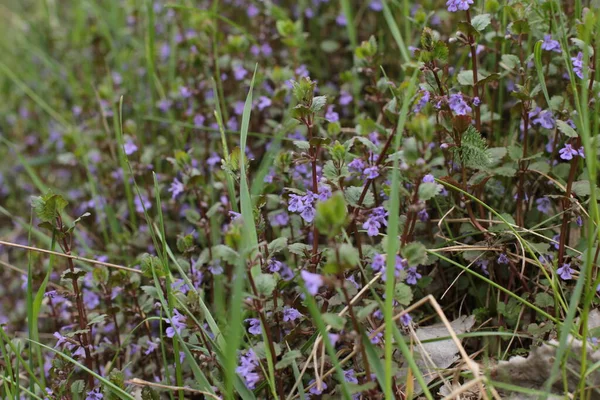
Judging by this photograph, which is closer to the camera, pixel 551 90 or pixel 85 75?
pixel 551 90

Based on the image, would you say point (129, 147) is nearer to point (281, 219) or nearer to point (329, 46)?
point (281, 219)

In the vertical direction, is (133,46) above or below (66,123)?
above

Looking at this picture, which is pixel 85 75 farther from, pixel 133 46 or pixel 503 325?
pixel 503 325

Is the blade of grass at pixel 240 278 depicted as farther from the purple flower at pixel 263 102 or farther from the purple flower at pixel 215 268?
the purple flower at pixel 263 102

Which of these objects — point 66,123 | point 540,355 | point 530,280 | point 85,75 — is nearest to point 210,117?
point 66,123

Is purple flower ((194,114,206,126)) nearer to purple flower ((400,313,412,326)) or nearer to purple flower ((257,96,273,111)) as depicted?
purple flower ((257,96,273,111))

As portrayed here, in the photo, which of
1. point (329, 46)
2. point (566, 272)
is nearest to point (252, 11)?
point (329, 46)

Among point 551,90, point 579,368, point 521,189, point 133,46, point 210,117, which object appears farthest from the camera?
point 133,46
